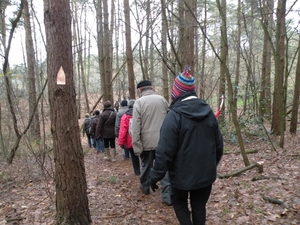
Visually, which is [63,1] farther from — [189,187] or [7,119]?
[7,119]

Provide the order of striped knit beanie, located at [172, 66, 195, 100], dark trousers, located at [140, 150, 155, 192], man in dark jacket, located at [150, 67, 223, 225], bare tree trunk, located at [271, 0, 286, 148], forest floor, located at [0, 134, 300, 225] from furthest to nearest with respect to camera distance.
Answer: bare tree trunk, located at [271, 0, 286, 148] → dark trousers, located at [140, 150, 155, 192] → forest floor, located at [0, 134, 300, 225] → striped knit beanie, located at [172, 66, 195, 100] → man in dark jacket, located at [150, 67, 223, 225]

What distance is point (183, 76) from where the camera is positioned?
2896mm

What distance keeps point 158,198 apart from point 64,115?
8.09 ft

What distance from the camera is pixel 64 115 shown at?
11.1 ft

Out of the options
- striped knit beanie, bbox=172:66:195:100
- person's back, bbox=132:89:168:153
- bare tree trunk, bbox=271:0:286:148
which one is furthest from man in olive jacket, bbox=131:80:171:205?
bare tree trunk, bbox=271:0:286:148

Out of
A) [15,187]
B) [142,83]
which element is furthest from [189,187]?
[15,187]

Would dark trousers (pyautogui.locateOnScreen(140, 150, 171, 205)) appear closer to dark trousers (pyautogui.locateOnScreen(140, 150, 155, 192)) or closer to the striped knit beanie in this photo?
dark trousers (pyautogui.locateOnScreen(140, 150, 155, 192))

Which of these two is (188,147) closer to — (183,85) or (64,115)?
(183,85)

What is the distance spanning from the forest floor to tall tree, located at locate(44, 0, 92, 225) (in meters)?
0.59

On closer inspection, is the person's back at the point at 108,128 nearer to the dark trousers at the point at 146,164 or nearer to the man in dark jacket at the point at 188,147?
the dark trousers at the point at 146,164

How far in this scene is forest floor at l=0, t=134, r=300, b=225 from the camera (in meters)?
3.88

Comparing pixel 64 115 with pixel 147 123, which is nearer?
pixel 64 115

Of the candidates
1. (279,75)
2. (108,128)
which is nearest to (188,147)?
(279,75)

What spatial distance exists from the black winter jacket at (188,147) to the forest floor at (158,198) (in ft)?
4.88
